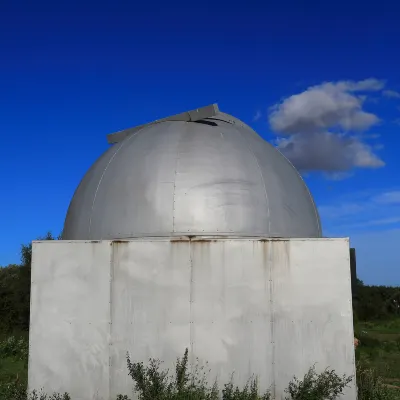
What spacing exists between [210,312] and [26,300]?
1843 centimetres

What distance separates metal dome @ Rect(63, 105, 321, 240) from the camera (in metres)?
7.91

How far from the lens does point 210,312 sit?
7402 mm

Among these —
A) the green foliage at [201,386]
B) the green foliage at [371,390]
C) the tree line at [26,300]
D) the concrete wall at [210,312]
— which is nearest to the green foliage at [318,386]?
the green foliage at [201,386]

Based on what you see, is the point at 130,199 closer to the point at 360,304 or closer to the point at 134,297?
the point at 134,297

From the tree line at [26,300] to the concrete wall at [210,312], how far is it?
7.59 m

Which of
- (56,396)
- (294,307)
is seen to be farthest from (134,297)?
(294,307)

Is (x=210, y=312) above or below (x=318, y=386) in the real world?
above

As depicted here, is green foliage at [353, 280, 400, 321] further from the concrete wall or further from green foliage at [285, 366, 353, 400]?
the concrete wall

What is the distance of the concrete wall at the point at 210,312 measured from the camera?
740cm

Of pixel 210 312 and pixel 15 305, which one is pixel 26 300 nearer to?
pixel 15 305

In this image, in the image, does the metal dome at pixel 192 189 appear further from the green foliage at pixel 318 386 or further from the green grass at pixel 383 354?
the green grass at pixel 383 354

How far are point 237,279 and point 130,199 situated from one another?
2.38 meters

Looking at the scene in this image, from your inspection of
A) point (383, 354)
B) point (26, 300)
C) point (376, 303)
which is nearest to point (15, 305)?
point (26, 300)

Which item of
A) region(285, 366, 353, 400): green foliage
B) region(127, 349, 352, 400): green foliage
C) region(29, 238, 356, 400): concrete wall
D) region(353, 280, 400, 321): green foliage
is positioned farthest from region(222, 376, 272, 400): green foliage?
region(353, 280, 400, 321): green foliage
